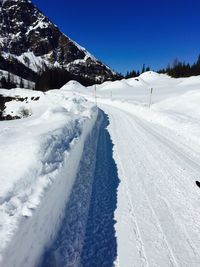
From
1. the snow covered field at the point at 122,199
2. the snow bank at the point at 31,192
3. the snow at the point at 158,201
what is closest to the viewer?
the snow bank at the point at 31,192

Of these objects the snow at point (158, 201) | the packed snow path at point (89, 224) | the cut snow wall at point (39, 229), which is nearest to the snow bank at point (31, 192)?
the cut snow wall at point (39, 229)

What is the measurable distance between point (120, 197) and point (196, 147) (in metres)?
5.02

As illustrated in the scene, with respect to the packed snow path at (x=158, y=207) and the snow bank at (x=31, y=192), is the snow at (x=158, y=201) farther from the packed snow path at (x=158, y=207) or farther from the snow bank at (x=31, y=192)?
the snow bank at (x=31, y=192)

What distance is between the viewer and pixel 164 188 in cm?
589

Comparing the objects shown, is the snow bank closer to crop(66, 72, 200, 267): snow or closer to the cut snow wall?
the cut snow wall

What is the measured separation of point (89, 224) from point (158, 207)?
54.9 inches

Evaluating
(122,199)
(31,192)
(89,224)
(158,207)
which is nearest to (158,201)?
(158,207)

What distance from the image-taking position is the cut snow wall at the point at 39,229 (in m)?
2.92

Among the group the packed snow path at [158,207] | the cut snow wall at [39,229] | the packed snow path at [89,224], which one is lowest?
the packed snow path at [89,224]

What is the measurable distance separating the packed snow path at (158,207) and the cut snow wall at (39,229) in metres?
1.06

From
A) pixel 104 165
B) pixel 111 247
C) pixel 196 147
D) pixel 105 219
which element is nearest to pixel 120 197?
pixel 105 219

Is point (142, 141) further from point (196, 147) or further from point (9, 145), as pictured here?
point (9, 145)

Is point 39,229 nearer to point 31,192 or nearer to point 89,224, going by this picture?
point 31,192

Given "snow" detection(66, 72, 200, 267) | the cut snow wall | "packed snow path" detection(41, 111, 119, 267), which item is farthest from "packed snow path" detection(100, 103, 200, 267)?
the cut snow wall
